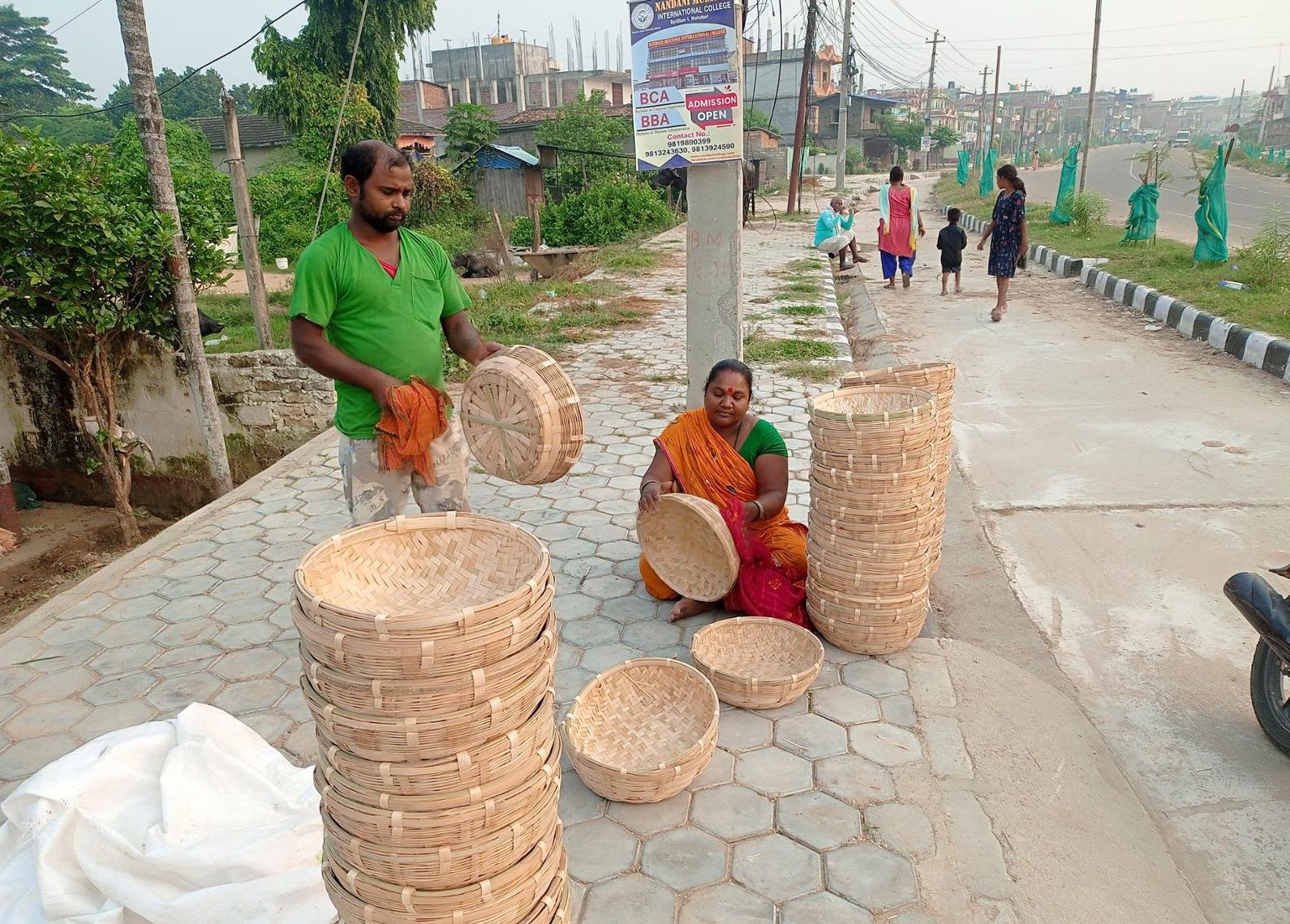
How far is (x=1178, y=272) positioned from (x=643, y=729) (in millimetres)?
11543

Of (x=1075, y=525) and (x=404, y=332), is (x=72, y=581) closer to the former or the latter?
(x=404, y=332)

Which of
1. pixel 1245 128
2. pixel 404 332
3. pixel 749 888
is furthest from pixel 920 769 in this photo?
pixel 1245 128

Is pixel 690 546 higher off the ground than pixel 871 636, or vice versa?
pixel 690 546

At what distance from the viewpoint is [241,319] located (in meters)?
12.6

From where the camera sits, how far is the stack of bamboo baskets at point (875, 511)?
3225 millimetres

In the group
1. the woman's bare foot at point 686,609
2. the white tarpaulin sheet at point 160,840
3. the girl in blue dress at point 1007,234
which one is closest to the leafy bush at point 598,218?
the girl in blue dress at point 1007,234

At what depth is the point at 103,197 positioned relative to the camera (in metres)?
6.00

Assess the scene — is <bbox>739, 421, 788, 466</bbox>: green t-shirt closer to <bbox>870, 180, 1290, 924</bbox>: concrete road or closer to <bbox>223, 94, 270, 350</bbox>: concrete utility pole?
<bbox>870, 180, 1290, 924</bbox>: concrete road

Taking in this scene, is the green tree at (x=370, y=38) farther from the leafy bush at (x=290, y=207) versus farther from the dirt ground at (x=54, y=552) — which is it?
the dirt ground at (x=54, y=552)

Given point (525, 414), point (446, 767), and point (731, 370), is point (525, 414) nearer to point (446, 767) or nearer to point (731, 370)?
point (731, 370)

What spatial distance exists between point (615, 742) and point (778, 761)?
555 mm

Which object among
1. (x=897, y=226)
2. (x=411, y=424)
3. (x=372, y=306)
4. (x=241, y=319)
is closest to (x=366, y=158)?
(x=372, y=306)

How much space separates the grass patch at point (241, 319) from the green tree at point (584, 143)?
12090mm

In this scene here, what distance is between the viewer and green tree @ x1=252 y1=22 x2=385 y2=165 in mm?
22641
